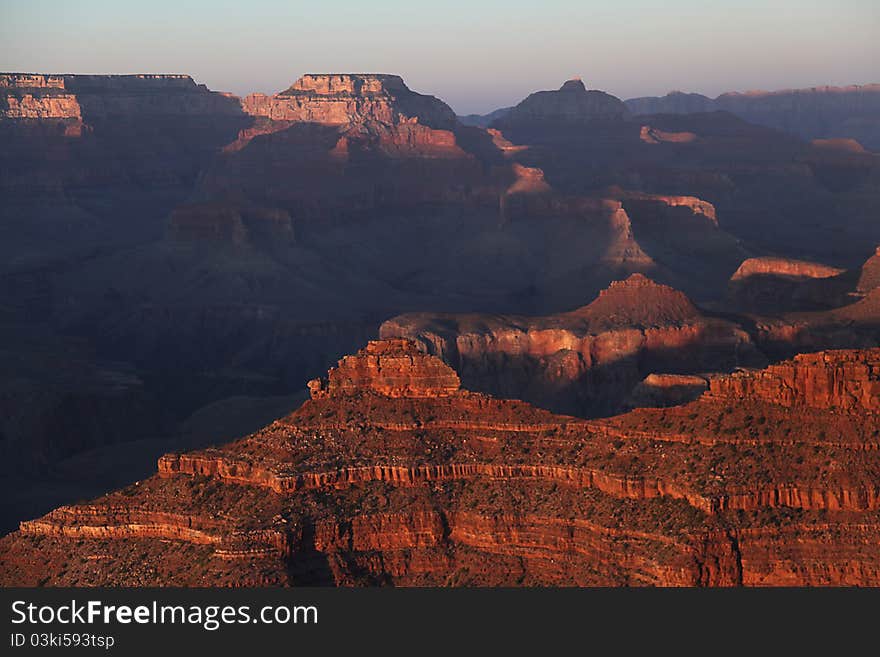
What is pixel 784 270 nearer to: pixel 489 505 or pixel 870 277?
pixel 870 277

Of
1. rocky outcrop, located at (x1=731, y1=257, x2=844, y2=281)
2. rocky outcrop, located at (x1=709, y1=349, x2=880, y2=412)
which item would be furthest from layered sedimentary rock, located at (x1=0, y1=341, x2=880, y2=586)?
rocky outcrop, located at (x1=731, y1=257, x2=844, y2=281)

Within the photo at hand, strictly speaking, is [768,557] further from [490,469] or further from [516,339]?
[516,339]

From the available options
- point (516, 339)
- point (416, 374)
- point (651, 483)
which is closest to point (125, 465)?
point (516, 339)

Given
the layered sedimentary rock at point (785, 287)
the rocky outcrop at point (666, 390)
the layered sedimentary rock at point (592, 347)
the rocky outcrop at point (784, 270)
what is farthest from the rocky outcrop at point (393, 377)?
the rocky outcrop at point (784, 270)

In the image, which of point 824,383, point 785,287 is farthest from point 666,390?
point 824,383

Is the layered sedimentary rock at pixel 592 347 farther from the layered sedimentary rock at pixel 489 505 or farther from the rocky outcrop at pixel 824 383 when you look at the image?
the rocky outcrop at pixel 824 383

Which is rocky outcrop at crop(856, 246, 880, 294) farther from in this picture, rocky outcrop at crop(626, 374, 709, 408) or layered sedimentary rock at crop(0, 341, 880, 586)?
layered sedimentary rock at crop(0, 341, 880, 586)
